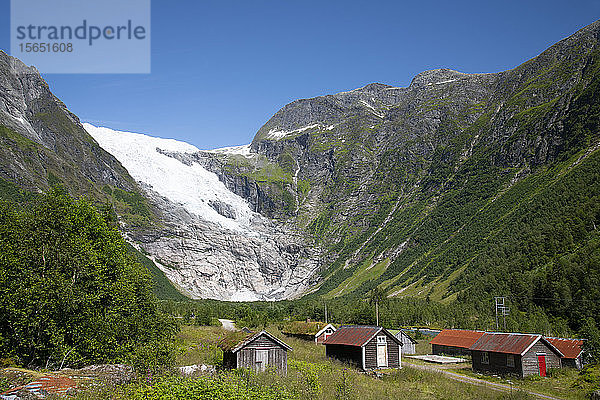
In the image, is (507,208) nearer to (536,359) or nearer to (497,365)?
(497,365)

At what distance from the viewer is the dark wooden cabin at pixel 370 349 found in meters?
41.5

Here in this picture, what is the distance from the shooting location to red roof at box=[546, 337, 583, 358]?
140 ft

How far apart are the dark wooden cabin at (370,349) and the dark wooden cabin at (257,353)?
12.4 metres

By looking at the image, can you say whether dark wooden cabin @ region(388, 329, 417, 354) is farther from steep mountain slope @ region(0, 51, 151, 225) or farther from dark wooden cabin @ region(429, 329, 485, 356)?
steep mountain slope @ region(0, 51, 151, 225)

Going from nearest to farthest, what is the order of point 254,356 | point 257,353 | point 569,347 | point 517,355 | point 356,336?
point 254,356, point 257,353, point 517,355, point 569,347, point 356,336

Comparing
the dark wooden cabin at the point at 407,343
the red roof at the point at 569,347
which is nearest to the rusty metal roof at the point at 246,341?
the red roof at the point at 569,347

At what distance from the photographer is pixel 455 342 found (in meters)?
Answer: 60.4

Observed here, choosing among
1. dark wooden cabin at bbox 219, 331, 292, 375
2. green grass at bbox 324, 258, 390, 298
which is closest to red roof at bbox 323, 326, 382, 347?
dark wooden cabin at bbox 219, 331, 292, 375

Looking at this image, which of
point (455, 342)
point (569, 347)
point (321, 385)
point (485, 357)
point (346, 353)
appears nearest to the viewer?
point (321, 385)

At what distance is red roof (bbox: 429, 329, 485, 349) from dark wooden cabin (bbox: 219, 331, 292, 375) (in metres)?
36.0

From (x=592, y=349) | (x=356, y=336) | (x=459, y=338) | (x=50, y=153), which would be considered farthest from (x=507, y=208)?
(x=50, y=153)

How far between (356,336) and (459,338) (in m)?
24.4

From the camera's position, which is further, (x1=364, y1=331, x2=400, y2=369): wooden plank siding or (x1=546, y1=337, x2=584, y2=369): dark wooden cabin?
(x1=546, y1=337, x2=584, y2=369): dark wooden cabin

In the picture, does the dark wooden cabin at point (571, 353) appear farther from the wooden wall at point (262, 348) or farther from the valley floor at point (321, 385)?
the wooden wall at point (262, 348)
